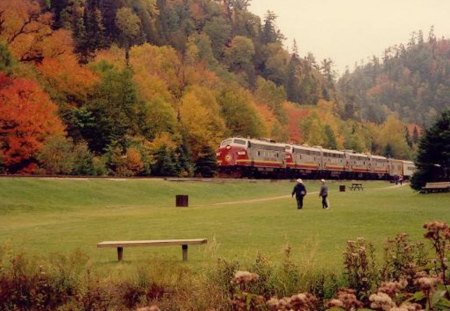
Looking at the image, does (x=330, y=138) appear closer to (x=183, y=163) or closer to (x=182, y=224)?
(x=183, y=163)

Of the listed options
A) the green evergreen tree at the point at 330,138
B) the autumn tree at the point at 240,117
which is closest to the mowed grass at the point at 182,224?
the autumn tree at the point at 240,117

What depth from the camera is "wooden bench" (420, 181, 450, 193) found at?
3725cm

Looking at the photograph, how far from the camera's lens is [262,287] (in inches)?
423

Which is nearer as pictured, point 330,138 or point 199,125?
point 199,125

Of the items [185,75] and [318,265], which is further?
[185,75]

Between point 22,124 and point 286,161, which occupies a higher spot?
point 22,124

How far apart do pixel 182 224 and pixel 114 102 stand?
42.0m

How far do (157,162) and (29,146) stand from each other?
1493cm

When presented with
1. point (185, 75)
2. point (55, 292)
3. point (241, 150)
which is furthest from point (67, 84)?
point (55, 292)

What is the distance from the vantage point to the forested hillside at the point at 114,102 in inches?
1848

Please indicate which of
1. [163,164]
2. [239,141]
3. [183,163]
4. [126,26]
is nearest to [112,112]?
[163,164]

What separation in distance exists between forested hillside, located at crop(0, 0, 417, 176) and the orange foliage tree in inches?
3.4

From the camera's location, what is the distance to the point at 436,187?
1486 inches

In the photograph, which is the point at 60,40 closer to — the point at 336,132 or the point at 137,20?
the point at 137,20
